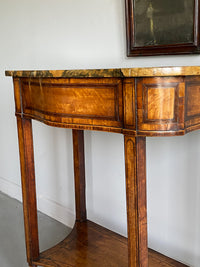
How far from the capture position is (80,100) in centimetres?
130

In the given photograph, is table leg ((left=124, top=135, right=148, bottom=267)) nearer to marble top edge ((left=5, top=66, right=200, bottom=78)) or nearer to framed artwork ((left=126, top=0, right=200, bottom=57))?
marble top edge ((left=5, top=66, right=200, bottom=78))

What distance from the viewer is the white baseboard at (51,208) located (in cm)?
261

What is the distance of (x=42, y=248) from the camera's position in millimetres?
2289

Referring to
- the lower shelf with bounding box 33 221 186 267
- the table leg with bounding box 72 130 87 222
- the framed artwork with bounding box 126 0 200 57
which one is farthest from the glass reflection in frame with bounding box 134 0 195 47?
the lower shelf with bounding box 33 221 186 267

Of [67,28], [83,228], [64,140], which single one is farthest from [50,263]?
[67,28]

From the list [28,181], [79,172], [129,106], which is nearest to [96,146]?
[79,172]

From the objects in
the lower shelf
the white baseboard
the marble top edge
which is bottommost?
the white baseboard

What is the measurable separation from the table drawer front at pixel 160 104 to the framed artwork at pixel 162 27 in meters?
0.58

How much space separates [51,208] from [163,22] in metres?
1.79

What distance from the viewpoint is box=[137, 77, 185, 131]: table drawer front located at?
1.08 m

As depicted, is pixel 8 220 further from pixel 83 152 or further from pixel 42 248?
pixel 83 152

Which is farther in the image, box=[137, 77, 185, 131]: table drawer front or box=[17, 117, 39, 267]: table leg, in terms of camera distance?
box=[17, 117, 39, 267]: table leg

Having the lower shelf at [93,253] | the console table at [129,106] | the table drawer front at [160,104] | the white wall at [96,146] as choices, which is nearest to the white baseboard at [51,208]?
the white wall at [96,146]

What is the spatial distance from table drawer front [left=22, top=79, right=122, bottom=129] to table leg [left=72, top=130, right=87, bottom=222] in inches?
27.3
